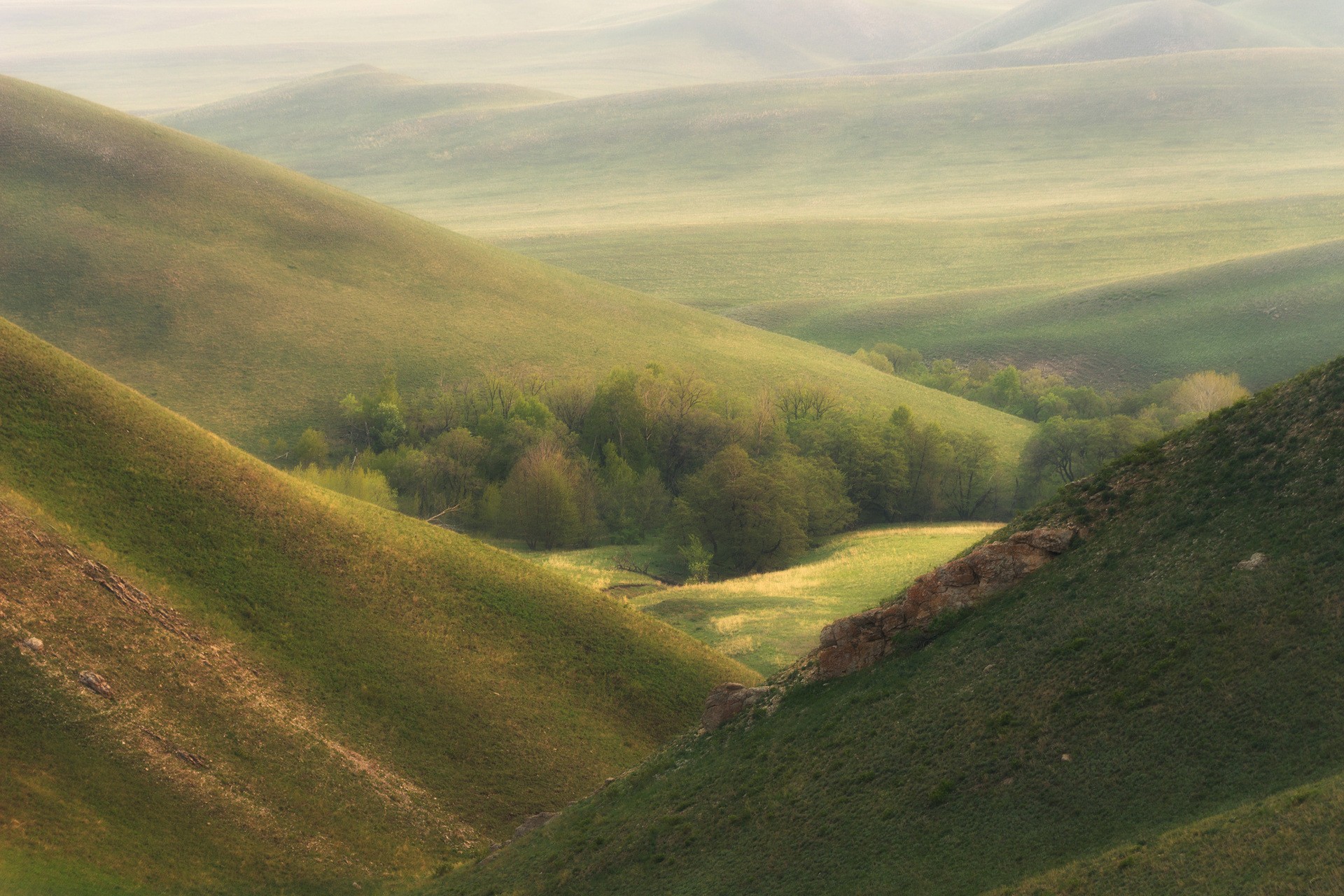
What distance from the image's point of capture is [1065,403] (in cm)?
10450

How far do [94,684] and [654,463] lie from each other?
2409 inches

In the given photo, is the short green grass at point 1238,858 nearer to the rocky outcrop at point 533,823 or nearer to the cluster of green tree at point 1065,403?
the rocky outcrop at point 533,823

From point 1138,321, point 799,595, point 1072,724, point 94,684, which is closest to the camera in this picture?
point 1072,724

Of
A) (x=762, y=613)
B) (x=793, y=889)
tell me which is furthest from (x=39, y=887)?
(x=762, y=613)

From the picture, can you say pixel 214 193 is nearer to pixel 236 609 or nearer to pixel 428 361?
pixel 428 361

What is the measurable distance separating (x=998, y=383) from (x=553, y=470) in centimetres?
5890

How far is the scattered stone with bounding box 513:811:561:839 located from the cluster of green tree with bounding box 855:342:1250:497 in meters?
45.4

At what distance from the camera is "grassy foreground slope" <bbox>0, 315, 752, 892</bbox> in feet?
82.6

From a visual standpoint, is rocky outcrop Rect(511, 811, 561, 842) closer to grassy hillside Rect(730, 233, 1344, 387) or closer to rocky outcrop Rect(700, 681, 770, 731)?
rocky outcrop Rect(700, 681, 770, 731)

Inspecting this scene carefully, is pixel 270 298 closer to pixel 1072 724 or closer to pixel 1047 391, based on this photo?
pixel 1047 391

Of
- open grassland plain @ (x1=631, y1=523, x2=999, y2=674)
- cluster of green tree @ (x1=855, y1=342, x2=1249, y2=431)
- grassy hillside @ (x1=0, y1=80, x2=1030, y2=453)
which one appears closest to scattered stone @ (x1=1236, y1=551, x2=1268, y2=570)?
open grassland plain @ (x1=631, y1=523, x2=999, y2=674)

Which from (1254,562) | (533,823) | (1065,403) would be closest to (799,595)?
(533,823)

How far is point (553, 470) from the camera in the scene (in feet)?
242

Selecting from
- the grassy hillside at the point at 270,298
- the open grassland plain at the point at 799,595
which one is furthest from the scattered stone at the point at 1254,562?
the grassy hillside at the point at 270,298
